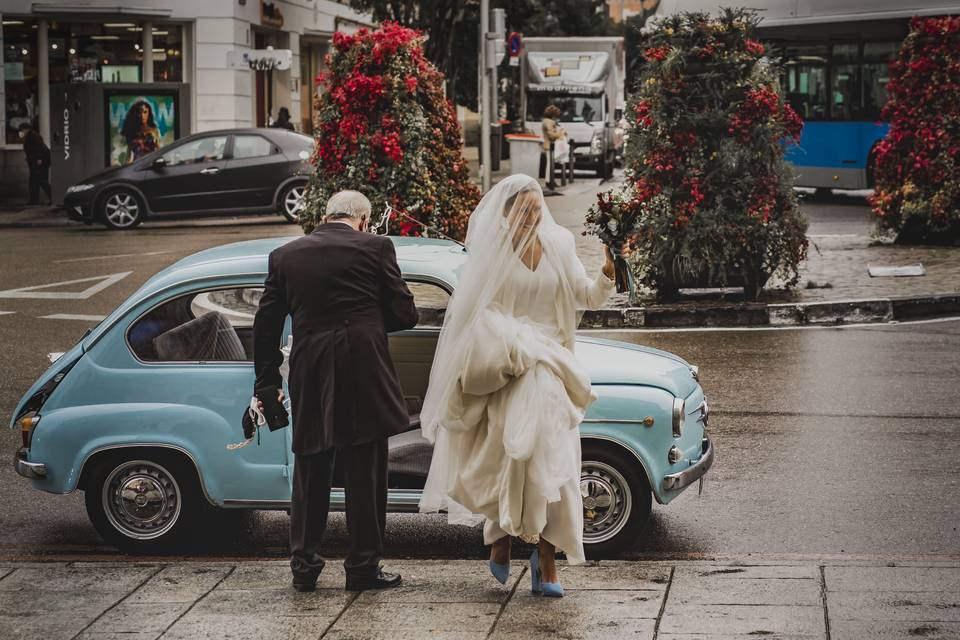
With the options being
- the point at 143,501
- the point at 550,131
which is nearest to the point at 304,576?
the point at 143,501

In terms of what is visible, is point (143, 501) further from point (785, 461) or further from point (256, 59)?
point (256, 59)

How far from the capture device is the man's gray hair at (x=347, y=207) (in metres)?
5.80

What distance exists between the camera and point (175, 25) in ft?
106

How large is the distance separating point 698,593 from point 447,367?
52.6 inches

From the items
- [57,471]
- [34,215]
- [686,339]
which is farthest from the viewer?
[34,215]

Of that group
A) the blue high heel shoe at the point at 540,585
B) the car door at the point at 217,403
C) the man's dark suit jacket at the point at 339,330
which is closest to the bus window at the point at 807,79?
the car door at the point at 217,403

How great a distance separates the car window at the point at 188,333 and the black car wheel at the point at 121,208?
17.4m

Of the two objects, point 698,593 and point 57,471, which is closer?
point 698,593

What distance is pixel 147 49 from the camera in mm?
31969

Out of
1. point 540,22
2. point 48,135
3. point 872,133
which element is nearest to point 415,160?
point 872,133

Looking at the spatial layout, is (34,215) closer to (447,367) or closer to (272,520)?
(272,520)

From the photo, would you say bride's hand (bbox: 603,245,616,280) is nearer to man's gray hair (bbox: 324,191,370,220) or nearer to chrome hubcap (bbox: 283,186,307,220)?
man's gray hair (bbox: 324,191,370,220)

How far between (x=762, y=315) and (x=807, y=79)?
521 inches

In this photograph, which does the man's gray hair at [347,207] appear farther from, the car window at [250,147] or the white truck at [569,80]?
the white truck at [569,80]
